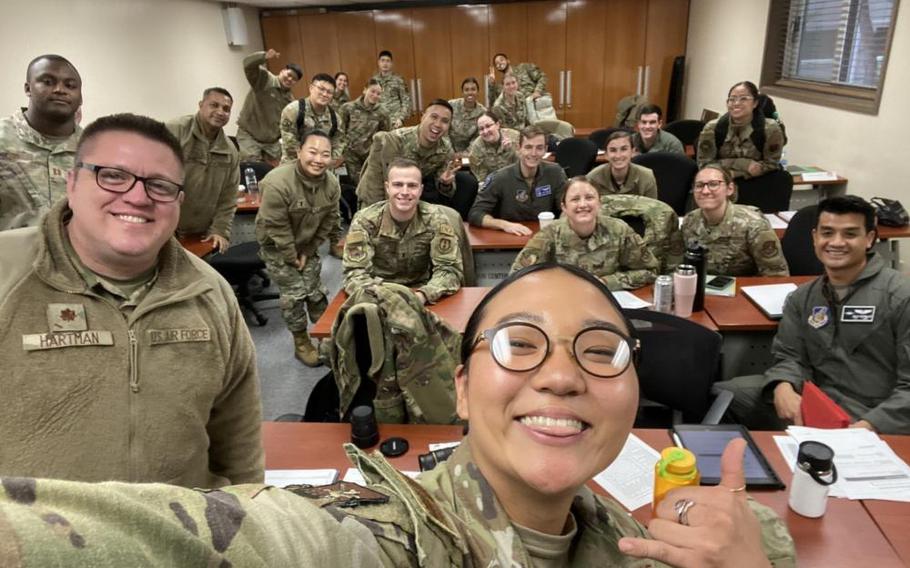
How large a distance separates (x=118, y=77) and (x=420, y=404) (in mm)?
5841

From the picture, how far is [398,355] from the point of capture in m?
1.76

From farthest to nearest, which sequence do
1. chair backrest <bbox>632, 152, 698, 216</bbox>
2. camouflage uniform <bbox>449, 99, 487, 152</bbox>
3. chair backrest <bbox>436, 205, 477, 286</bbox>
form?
camouflage uniform <bbox>449, 99, 487, 152</bbox> → chair backrest <bbox>632, 152, 698, 216</bbox> → chair backrest <bbox>436, 205, 477, 286</bbox>

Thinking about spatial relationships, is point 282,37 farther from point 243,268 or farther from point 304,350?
point 304,350

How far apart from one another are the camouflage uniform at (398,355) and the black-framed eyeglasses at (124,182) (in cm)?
68

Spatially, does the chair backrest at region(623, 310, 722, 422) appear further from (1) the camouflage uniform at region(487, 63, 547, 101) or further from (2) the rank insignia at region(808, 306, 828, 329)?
(1) the camouflage uniform at region(487, 63, 547, 101)

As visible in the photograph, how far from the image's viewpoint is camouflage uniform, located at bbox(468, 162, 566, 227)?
425 cm

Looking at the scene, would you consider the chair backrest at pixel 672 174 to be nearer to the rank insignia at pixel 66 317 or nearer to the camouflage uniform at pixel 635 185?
the camouflage uniform at pixel 635 185

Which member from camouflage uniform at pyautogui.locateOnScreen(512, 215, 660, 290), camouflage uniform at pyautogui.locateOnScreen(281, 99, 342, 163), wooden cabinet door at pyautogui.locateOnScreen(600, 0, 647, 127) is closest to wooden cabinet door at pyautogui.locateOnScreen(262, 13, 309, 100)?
camouflage uniform at pyautogui.locateOnScreen(281, 99, 342, 163)

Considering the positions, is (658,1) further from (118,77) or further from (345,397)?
(345,397)

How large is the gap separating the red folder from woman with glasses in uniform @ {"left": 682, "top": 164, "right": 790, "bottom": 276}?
152 cm

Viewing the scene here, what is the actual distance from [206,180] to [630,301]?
10.0ft

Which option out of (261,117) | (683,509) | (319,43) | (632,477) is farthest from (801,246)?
(319,43)

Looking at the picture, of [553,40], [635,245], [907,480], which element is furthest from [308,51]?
[907,480]

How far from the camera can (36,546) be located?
10.9 inches
